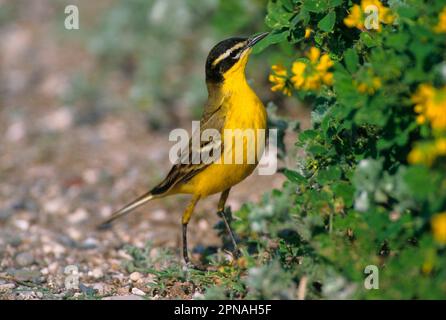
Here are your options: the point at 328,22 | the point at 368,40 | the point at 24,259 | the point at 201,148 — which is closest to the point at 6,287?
the point at 24,259

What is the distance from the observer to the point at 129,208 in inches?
275

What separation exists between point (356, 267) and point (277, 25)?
5.76 ft

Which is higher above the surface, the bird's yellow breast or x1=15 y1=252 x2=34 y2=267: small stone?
the bird's yellow breast

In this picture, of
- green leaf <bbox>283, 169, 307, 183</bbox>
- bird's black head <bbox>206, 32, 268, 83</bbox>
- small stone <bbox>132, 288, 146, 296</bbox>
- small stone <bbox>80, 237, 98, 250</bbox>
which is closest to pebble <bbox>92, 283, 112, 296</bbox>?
small stone <bbox>132, 288, 146, 296</bbox>

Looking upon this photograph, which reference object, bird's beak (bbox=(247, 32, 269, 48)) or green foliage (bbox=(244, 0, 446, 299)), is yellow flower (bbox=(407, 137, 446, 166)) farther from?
bird's beak (bbox=(247, 32, 269, 48))

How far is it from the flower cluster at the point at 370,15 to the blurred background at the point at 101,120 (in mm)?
2159

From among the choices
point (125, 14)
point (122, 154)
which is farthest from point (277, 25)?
point (125, 14)

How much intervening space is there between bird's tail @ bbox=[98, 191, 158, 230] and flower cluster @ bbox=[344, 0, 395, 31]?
8.87ft

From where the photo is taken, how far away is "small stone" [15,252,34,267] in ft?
21.5

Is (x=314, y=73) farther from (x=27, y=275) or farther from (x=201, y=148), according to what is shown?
(x=27, y=275)

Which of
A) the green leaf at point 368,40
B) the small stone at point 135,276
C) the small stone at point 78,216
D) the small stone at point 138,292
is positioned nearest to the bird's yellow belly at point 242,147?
the small stone at point 135,276

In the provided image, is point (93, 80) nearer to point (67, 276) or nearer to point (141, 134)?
point (141, 134)

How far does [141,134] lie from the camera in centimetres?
1011

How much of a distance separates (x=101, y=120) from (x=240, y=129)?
5032 millimetres
